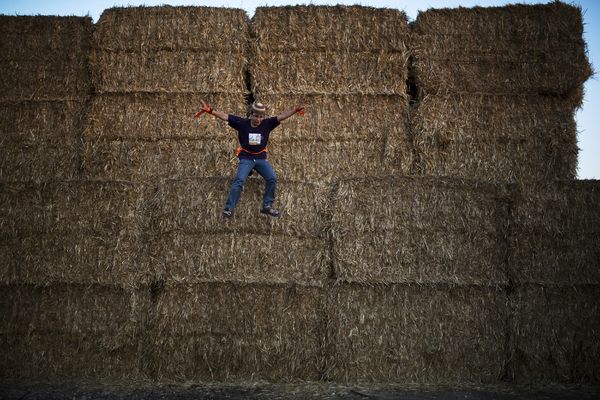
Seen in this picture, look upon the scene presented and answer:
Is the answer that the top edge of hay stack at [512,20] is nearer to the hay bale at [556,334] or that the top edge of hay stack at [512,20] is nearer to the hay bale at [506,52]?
the hay bale at [506,52]

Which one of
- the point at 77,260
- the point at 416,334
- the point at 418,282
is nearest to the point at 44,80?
the point at 77,260

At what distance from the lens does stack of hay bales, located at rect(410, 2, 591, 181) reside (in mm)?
8930

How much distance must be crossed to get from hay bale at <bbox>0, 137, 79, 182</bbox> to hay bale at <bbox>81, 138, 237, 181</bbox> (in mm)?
257

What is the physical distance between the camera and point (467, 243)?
24.4 feet

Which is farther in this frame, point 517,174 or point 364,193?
point 517,174

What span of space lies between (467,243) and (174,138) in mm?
4684

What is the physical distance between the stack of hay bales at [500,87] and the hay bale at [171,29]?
122 inches

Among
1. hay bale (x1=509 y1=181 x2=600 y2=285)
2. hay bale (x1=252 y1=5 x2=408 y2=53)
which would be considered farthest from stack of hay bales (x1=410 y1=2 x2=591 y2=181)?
hay bale (x1=509 y1=181 x2=600 y2=285)

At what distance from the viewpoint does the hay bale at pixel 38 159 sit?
29.2 feet

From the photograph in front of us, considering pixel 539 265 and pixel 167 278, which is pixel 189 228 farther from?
pixel 539 265

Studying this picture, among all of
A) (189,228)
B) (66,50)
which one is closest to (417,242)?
(189,228)

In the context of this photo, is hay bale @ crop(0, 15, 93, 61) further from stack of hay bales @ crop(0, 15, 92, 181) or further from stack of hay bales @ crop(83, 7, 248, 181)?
stack of hay bales @ crop(83, 7, 248, 181)

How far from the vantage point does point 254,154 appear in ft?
24.9

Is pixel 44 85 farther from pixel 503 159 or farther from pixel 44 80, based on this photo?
pixel 503 159
